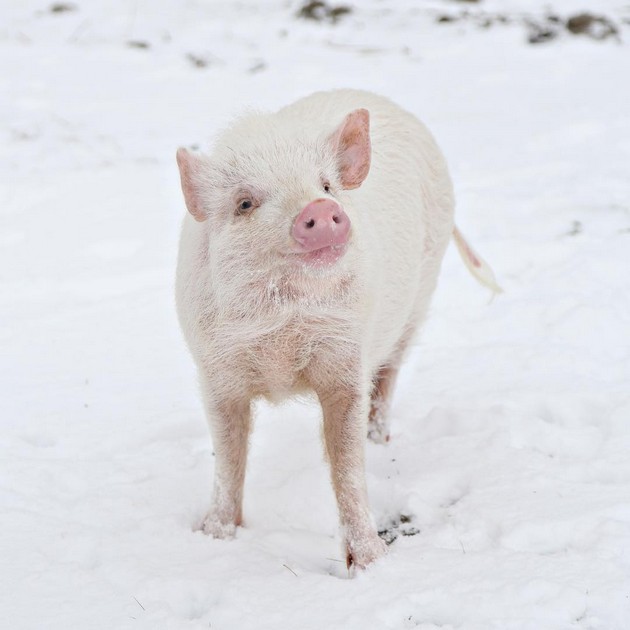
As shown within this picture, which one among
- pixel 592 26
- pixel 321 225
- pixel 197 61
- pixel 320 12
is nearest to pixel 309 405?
pixel 321 225

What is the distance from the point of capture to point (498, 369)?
15.4 ft

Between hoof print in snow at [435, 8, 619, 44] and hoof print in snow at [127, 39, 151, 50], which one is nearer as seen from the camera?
hoof print in snow at [435, 8, 619, 44]

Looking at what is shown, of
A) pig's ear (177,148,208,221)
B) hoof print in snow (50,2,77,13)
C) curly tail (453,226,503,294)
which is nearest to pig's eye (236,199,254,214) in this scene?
pig's ear (177,148,208,221)

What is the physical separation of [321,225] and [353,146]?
594mm

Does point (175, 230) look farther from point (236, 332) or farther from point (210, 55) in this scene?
point (210, 55)

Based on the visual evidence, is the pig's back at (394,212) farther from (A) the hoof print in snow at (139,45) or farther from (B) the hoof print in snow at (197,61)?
(A) the hoof print in snow at (139,45)

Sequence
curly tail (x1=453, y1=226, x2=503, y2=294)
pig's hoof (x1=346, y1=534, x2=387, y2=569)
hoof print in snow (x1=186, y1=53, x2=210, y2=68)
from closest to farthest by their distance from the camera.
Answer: pig's hoof (x1=346, y1=534, x2=387, y2=569), curly tail (x1=453, y1=226, x2=503, y2=294), hoof print in snow (x1=186, y1=53, x2=210, y2=68)

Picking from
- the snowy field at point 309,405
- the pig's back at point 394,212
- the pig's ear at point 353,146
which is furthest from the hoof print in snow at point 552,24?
the pig's ear at point 353,146

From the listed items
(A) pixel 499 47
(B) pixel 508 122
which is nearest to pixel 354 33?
(A) pixel 499 47

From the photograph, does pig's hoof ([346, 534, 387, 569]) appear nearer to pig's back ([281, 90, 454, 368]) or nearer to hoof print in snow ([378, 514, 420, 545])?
hoof print in snow ([378, 514, 420, 545])

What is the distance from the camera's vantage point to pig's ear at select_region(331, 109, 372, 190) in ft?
9.70

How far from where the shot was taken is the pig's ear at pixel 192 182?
2938 millimetres

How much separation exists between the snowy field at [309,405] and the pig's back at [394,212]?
0.63 m

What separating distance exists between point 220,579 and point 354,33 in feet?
32.4
